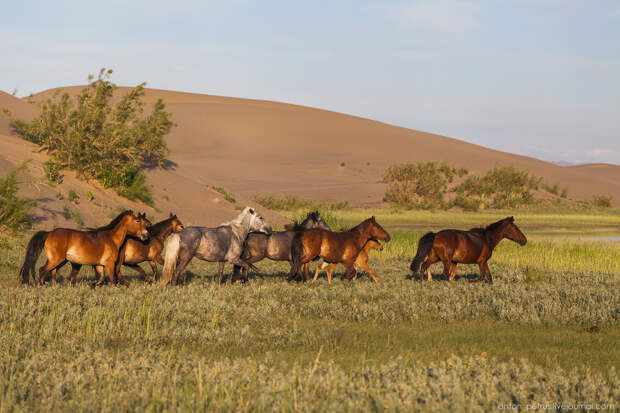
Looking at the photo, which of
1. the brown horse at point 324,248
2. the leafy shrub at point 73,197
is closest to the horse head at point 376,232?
the brown horse at point 324,248

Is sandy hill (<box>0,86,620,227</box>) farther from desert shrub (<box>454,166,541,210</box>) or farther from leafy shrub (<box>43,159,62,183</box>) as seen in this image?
leafy shrub (<box>43,159,62,183</box>)

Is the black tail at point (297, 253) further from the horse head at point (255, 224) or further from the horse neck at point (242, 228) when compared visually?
the horse neck at point (242, 228)

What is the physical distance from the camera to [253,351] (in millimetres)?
8797

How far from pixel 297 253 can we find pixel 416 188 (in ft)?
143

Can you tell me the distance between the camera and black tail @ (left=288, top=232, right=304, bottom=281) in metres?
13.8

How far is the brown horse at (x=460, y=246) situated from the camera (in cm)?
1409

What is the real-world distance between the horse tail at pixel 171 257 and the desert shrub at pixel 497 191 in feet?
133

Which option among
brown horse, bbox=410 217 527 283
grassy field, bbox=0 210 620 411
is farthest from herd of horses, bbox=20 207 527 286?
grassy field, bbox=0 210 620 411

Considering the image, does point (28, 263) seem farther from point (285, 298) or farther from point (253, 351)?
point (253, 351)

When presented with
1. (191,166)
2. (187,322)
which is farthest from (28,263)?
(191,166)

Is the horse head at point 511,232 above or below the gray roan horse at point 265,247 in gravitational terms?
above

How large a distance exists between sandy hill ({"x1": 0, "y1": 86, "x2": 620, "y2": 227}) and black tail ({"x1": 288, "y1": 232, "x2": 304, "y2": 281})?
139ft

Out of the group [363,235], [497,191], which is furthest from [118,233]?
[497,191]

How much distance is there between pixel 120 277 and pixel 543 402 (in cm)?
920
